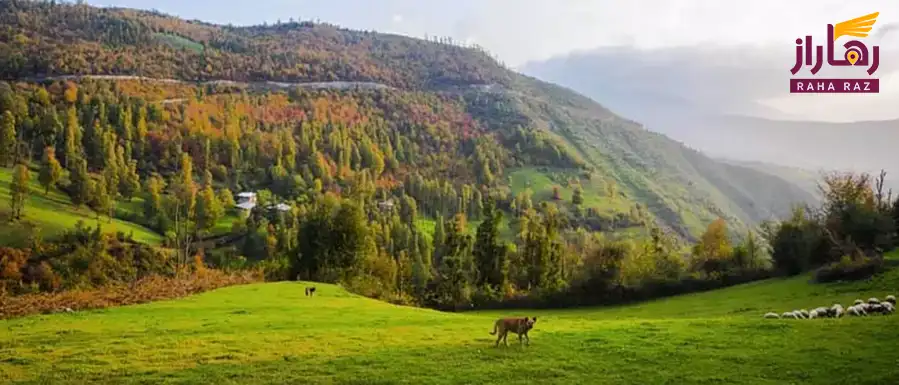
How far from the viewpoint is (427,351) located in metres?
20.9

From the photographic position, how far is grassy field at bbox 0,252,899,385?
57.6ft

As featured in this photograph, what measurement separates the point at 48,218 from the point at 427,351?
134 metres

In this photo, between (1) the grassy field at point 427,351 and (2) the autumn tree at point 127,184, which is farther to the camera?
(2) the autumn tree at point 127,184

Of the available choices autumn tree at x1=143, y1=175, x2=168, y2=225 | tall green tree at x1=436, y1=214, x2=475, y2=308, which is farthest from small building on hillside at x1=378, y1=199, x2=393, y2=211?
tall green tree at x1=436, y1=214, x2=475, y2=308

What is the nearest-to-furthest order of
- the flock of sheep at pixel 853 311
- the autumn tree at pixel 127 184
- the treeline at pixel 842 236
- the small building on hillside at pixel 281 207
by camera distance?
the flock of sheep at pixel 853 311, the treeline at pixel 842 236, the autumn tree at pixel 127 184, the small building on hillside at pixel 281 207

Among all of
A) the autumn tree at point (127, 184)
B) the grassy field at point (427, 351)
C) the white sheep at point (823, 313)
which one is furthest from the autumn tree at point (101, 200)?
the white sheep at point (823, 313)

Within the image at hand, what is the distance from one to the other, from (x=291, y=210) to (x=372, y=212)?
2088 centimetres

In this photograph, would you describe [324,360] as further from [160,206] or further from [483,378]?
[160,206]

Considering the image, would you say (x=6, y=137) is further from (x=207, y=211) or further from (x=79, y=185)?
(x=207, y=211)

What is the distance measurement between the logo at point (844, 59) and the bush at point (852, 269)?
10.8 metres

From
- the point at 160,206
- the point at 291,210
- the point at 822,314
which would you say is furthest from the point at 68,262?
the point at 822,314

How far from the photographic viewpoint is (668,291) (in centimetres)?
5431

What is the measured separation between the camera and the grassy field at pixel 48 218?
392 feet

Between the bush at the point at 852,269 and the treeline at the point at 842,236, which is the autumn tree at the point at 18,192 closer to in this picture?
the treeline at the point at 842,236
